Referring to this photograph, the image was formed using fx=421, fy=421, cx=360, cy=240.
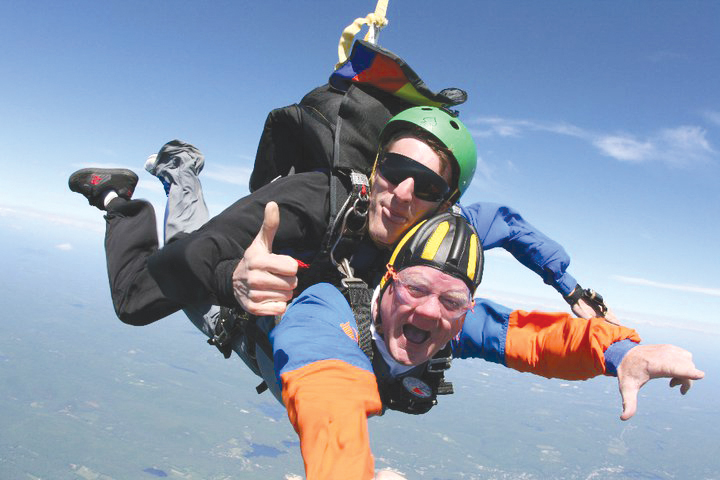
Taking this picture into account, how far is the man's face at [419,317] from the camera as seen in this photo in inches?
84.7

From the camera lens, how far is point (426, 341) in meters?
2.20

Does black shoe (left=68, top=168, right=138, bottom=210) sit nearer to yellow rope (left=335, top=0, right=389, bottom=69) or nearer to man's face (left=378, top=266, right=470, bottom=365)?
yellow rope (left=335, top=0, right=389, bottom=69)

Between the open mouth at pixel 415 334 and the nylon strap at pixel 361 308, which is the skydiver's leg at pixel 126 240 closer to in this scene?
the nylon strap at pixel 361 308

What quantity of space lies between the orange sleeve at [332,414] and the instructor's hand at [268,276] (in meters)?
0.28

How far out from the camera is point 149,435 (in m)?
90.6

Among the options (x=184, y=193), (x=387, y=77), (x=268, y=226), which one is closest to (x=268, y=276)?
(x=268, y=226)

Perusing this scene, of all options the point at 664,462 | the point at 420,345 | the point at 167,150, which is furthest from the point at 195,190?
the point at 664,462

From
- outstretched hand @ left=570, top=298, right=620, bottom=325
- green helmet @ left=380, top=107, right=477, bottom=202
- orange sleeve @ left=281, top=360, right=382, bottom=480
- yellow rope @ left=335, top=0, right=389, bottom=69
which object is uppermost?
yellow rope @ left=335, top=0, right=389, bottom=69

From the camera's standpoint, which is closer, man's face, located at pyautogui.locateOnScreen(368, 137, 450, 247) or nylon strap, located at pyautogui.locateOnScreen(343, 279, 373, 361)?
nylon strap, located at pyautogui.locateOnScreen(343, 279, 373, 361)

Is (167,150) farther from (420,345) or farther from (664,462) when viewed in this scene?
(664,462)

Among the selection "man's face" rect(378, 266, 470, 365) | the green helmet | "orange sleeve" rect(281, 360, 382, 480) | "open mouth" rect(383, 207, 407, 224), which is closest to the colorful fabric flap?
the green helmet

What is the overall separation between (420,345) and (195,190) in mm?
2697

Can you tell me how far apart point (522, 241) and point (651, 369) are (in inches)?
71.4

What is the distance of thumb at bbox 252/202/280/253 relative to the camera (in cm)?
139
